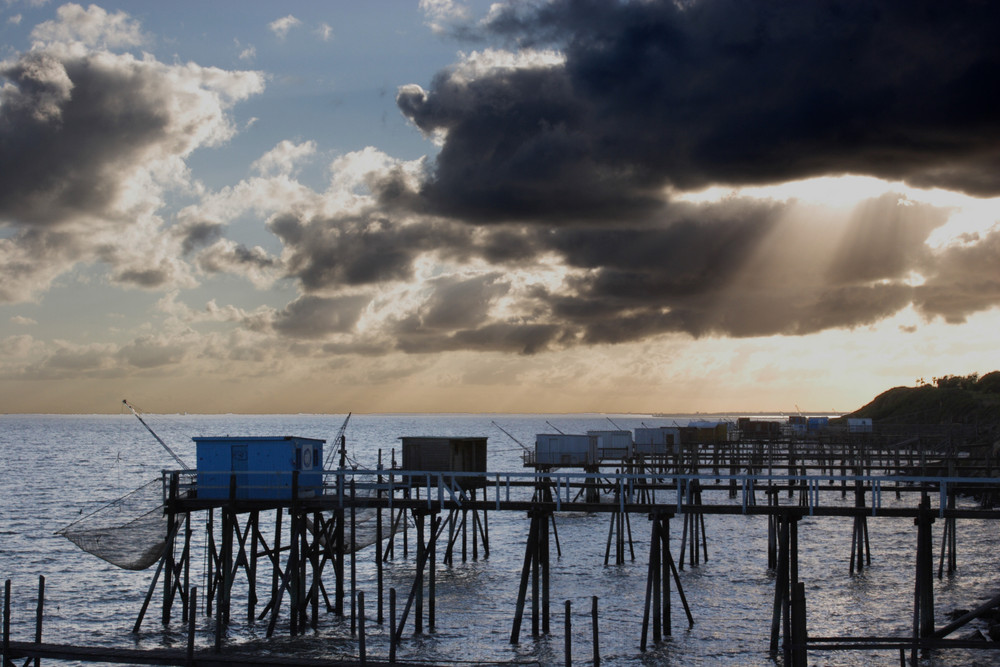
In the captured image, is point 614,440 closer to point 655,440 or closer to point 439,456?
point 655,440

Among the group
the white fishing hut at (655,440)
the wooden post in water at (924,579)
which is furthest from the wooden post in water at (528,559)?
the white fishing hut at (655,440)

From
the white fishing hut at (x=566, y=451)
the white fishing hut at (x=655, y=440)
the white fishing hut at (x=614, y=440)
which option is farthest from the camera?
the white fishing hut at (x=655, y=440)

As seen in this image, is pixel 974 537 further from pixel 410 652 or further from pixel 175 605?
pixel 175 605

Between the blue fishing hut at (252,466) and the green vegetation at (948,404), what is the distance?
91.4 metres

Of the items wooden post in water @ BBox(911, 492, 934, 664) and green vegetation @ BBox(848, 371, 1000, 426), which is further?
green vegetation @ BBox(848, 371, 1000, 426)

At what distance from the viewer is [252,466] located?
3803 cm

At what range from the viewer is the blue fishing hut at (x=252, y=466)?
37.4 meters

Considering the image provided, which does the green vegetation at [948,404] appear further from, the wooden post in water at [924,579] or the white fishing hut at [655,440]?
the wooden post in water at [924,579]

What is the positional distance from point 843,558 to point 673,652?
26.7 m

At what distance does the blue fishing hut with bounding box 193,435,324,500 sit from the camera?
3738 cm

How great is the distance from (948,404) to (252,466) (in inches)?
4974

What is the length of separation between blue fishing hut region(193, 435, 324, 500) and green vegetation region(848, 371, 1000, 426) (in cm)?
9139

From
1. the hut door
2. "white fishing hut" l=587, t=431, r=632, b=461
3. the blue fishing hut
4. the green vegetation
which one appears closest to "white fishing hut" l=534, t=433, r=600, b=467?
"white fishing hut" l=587, t=431, r=632, b=461

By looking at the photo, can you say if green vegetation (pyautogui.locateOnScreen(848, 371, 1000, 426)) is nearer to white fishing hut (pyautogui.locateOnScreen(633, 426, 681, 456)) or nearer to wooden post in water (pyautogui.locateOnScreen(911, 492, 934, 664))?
white fishing hut (pyautogui.locateOnScreen(633, 426, 681, 456))
